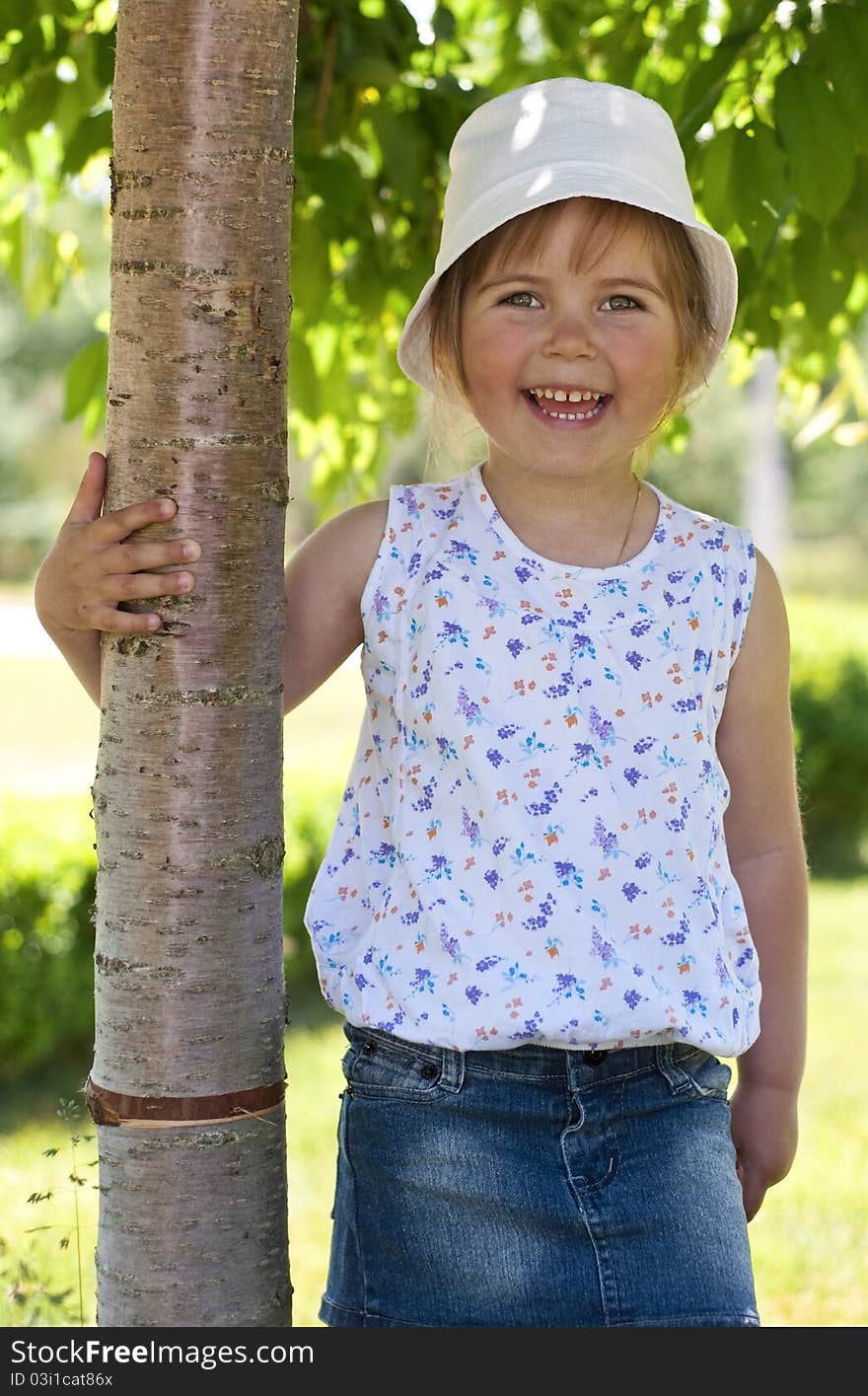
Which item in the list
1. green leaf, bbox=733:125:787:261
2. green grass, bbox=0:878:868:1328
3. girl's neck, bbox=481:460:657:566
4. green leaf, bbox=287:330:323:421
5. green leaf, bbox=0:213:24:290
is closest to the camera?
girl's neck, bbox=481:460:657:566

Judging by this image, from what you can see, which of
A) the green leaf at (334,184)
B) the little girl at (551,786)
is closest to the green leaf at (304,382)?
the green leaf at (334,184)

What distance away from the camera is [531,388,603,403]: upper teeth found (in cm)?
193

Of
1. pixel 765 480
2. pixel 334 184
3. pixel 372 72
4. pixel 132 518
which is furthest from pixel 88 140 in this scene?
pixel 765 480

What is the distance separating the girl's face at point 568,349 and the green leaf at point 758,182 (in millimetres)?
266

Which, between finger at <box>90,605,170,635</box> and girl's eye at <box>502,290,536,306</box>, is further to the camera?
girl's eye at <box>502,290,536,306</box>

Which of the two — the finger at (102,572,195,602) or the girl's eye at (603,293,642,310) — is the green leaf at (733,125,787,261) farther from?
the finger at (102,572,195,602)

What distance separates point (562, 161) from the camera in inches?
74.8

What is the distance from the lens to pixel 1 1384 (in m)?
1.60

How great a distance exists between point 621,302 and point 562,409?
0.50 ft

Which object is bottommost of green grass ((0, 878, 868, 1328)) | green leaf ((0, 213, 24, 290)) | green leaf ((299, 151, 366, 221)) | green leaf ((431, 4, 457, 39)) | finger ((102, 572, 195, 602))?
green grass ((0, 878, 868, 1328))

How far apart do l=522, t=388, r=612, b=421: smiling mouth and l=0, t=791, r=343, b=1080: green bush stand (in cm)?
434

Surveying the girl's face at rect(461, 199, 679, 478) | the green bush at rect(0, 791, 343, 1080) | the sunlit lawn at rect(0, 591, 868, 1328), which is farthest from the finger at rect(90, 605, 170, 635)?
the green bush at rect(0, 791, 343, 1080)

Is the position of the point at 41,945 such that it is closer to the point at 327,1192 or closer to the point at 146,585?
the point at 327,1192

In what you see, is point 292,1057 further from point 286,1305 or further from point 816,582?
point 816,582
